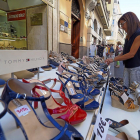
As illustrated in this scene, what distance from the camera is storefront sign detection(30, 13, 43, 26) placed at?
273cm

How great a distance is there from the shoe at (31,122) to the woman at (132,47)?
105 cm

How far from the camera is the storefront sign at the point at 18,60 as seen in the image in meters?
0.64

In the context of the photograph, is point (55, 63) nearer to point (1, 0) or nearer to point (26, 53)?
point (26, 53)

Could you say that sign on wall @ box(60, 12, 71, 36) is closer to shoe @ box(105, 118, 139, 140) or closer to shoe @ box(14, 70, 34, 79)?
shoe @ box(14, 70, 34, 79)

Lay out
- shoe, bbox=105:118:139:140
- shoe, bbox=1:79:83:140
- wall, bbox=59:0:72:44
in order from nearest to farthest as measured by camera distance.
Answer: shoe, bbox=1:79:83:140 → shoe, bbox=105:118:139:140 → wall, bbox=59:0:72:44

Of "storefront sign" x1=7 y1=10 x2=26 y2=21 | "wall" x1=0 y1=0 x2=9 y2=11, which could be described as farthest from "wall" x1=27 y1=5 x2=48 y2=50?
"wall" x1=0 y1=0 x2=9 y2=11

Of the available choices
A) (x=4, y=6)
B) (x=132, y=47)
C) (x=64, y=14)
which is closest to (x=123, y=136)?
(x=132, y=47)

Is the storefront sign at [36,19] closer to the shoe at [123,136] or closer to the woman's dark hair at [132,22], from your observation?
the woman's dark hair at [132,22]

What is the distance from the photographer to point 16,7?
3109mm

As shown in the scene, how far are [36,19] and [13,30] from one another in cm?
99

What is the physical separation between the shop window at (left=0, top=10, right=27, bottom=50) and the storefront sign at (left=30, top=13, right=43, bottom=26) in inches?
12.9

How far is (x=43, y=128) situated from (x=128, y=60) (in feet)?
3.82

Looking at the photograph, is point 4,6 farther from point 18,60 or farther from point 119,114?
point 119,114

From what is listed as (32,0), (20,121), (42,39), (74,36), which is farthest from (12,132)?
(74,36)
